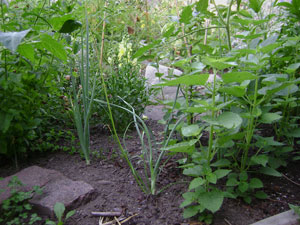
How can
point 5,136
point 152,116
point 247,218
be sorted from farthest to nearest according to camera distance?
1. point 152,116
2. point 5,136
3. point 247,218

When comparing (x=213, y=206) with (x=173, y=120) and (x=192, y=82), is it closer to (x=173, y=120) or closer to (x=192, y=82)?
(x=192, y=82)

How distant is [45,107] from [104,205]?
988 mm

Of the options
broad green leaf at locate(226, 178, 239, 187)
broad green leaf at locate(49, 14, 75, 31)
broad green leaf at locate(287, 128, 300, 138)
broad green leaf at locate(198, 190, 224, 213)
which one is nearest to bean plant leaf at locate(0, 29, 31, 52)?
broad green leaf at locate(49, 14, 75, 31)

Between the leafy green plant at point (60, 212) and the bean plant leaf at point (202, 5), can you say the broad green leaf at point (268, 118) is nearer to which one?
the bean plant leaf at point (202, 5)

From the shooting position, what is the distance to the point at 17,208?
123 cm

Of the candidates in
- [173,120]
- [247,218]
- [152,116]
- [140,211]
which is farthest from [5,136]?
[152,116]

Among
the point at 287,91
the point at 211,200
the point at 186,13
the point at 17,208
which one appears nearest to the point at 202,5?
the point at 186,13

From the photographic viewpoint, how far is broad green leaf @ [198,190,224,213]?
1051mm

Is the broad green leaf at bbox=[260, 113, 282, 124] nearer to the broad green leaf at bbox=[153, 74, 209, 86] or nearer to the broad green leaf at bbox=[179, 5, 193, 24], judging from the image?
the broad green leaf at bbox=[153, 74, 209, 86]

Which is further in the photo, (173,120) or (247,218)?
(173,120)

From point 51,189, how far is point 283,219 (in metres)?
1.09

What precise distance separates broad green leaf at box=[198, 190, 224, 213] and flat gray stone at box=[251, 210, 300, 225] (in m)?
0.20

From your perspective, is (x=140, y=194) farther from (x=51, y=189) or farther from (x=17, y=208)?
(x=17, y=208)

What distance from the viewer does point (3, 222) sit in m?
1.20
